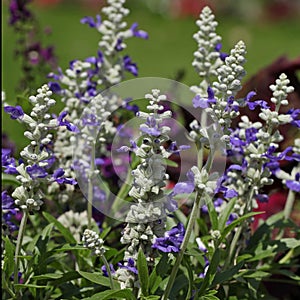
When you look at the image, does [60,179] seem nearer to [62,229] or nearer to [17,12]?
[62,229]

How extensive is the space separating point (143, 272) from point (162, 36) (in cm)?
735

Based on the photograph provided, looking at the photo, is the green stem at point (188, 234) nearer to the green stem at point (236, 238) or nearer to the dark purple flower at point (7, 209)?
the green stem at point (236, 238)

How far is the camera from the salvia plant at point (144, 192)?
1615 millimetres

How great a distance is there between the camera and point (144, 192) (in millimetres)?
1611

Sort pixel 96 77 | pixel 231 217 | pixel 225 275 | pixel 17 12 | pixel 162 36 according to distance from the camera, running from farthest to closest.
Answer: pixel 162 36 < pixel 17 12 < pixel 96 77 < pixel 231 217 < pixel 225 275

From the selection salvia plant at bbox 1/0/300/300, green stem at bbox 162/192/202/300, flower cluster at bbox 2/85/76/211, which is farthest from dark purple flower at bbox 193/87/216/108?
flower cluster at bbox 2/85/76/211

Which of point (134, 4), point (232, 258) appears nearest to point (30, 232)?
point (232, 258)

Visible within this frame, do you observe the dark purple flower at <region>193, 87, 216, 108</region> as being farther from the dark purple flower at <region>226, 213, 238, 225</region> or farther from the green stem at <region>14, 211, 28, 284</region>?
the green stem at <region>14, 211, 28, 284</region>

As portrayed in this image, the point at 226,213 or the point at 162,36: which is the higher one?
the point at 162,36

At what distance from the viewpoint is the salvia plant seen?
5.30 ft

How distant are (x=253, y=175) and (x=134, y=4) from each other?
9.29 m

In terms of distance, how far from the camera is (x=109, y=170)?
2.39 meters

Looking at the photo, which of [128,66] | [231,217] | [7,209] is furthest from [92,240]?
[128,66]

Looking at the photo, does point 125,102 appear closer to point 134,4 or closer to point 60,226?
point 60,226
